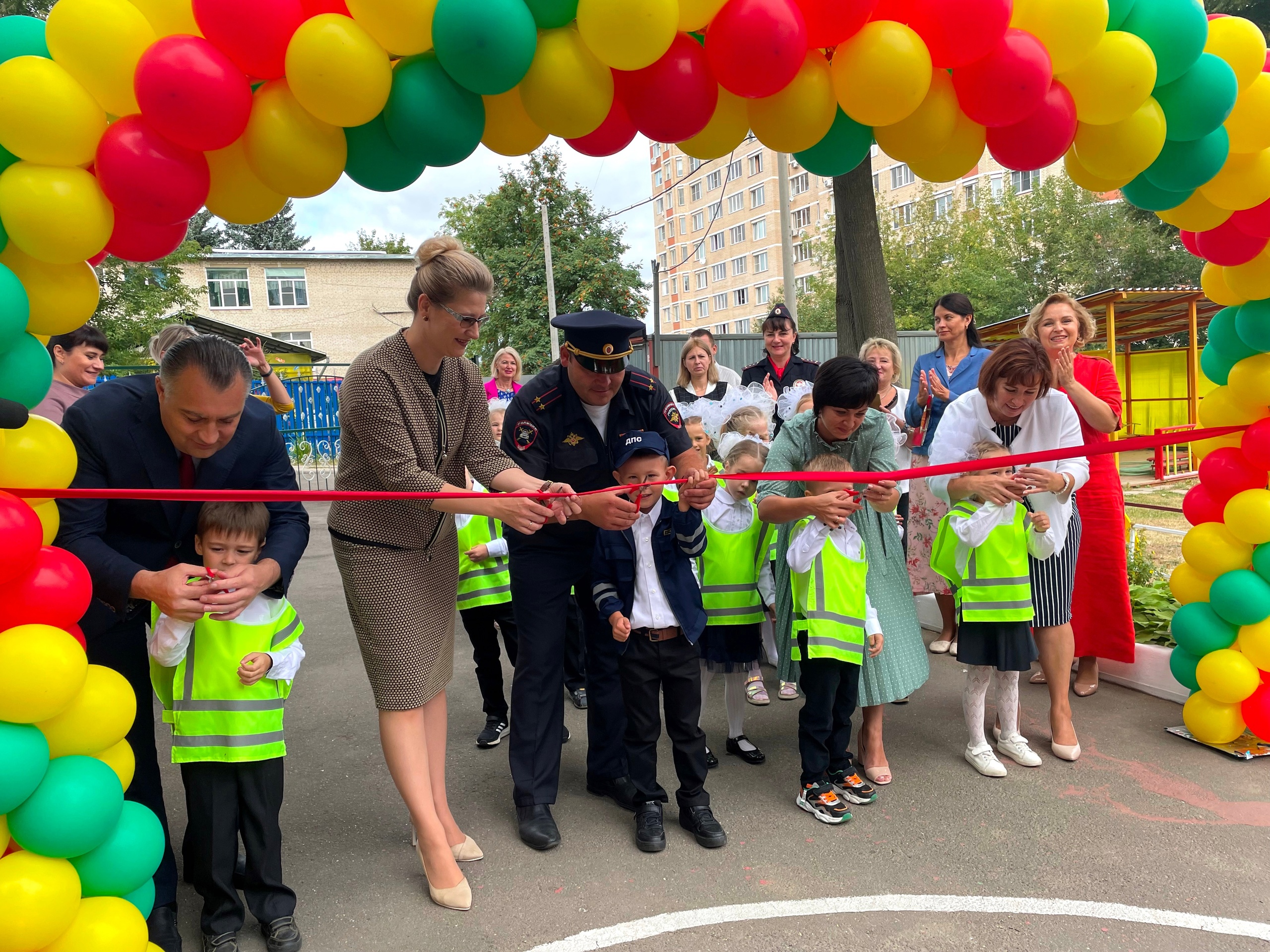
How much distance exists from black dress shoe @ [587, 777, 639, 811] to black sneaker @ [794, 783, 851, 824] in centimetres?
74

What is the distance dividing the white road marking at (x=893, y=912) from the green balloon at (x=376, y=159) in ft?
8.35

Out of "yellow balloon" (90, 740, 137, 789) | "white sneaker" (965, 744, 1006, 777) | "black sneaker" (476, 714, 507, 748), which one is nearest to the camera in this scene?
"yellow balloon" (90, 740, 137, 789)

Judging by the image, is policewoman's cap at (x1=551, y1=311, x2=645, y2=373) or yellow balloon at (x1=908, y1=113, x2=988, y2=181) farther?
policewoman's cap at (x1=551, y1=311, x2=645, y2=373)

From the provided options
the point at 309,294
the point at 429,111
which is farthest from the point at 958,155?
the point at 309,294

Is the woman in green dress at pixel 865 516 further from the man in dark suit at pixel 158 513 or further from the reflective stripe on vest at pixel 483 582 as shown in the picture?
the man in dark suit at pixel 158 513

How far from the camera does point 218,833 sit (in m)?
2.73

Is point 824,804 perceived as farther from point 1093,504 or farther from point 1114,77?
point 1114,77

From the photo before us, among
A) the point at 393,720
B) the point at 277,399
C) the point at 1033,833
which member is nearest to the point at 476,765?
the point at 393,720

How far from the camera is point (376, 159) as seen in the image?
105 inches

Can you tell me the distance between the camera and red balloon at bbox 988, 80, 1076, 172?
2.90 metres

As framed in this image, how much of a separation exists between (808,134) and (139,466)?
2473 millimetres

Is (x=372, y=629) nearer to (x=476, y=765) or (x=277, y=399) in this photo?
(x=476, y=765)

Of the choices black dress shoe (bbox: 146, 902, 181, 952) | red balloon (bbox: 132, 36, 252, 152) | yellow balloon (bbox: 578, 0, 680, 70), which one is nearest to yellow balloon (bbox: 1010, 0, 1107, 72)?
yellow balloon (bbox: 578, 0, 680, 70)

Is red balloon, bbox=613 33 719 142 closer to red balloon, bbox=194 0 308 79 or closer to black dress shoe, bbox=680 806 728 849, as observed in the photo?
red balloon, bbox=194 0 308 79
